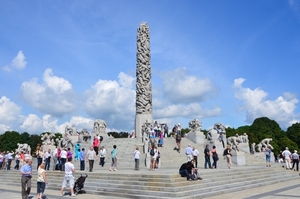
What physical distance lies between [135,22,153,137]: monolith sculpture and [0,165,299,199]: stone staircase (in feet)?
64.4

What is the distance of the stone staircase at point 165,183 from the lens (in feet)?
38.0

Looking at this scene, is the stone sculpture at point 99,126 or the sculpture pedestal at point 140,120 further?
the sculpture pedestal at point 140,120

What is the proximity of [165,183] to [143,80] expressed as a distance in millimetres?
26230

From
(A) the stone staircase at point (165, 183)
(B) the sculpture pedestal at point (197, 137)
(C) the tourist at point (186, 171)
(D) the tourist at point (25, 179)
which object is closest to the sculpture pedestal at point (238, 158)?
(A) the stone staircase at point (165, 183)

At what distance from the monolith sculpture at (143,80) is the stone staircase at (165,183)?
19627 millimetres

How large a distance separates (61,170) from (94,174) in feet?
11.2

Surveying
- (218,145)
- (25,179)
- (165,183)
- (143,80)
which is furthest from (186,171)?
(143,80)

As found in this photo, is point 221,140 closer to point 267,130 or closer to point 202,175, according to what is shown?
point 202,175

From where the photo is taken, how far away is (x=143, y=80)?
3738 centimetres

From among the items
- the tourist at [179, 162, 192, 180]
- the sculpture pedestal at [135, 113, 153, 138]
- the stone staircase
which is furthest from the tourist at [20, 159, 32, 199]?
the sculpture pedestal at [135, 113, 153, 138]

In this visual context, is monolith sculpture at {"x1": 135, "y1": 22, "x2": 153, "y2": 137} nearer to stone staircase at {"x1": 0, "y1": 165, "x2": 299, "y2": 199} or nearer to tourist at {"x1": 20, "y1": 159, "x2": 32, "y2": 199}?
stone staircase at {"x1": 0, "y1": 165, "x2": 299, "y2": 199}

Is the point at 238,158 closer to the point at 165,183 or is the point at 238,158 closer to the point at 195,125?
the point at 195,125

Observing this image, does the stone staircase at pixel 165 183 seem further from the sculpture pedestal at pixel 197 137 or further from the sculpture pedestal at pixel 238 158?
the sculpture pedestal at pixel 197 137

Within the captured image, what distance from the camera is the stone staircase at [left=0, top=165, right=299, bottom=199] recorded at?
11.6 meters
